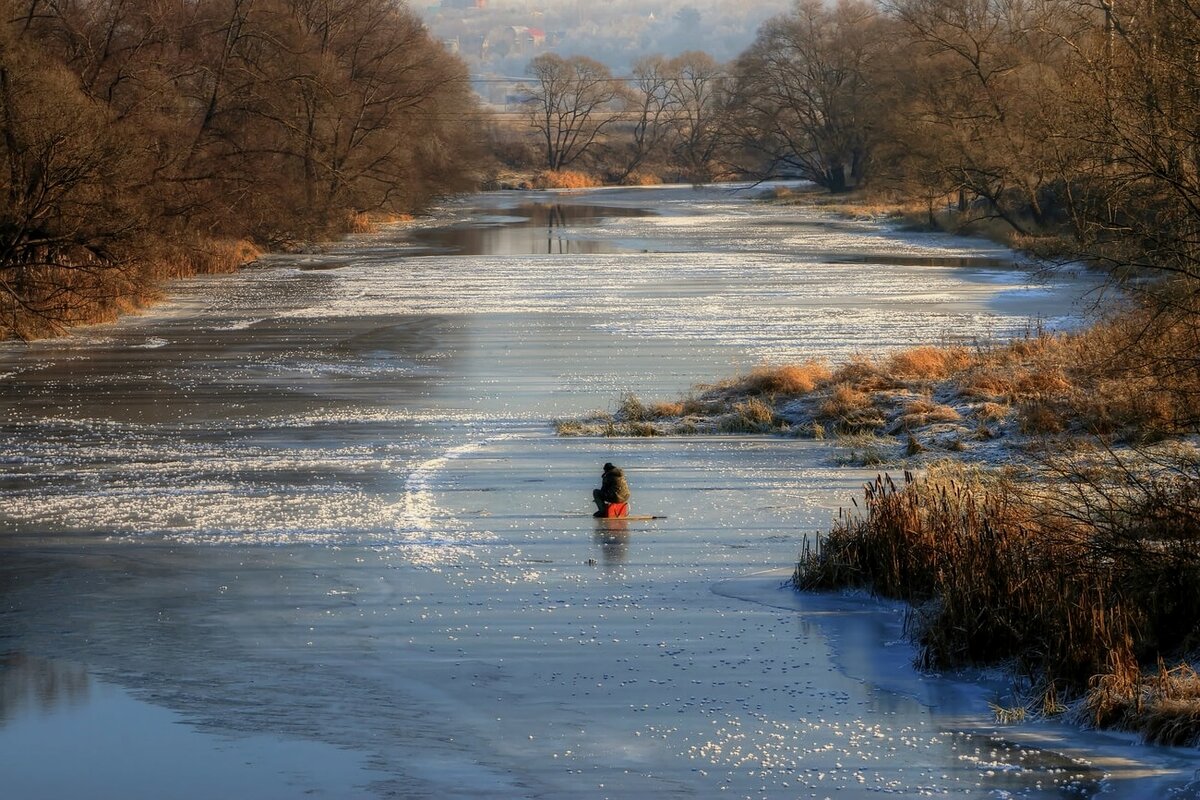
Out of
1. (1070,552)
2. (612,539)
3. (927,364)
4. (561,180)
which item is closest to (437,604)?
(612,539)

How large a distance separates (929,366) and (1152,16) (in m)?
9.41

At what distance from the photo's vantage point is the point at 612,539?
11.0m

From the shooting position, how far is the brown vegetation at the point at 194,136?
75.5ft

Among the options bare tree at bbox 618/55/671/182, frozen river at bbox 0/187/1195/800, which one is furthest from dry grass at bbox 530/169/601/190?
frozen river at bbox 0/187/1195/800

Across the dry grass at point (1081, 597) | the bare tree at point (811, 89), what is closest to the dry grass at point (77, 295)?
the dry grass at point (1081, 597)

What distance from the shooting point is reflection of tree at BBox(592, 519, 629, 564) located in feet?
34.4

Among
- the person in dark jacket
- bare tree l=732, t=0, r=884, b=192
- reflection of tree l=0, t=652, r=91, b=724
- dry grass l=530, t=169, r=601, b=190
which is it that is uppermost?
bare tree l=732, t=0, r=884, b=192

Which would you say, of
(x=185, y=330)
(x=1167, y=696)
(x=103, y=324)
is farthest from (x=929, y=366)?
(x=103, y=324)

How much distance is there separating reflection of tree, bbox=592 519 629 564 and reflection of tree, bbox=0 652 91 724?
151 inches

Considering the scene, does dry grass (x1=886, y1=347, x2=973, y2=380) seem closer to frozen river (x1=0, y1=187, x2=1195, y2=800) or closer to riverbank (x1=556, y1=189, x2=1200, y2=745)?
frozen river (x1=0, y1=187, x2=1195, y2=800)

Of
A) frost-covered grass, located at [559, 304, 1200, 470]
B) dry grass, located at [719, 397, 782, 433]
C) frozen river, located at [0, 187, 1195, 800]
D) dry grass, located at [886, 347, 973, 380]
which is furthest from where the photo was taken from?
dry grass, located at [886, 347, 973, 380]

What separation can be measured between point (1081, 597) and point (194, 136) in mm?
34034

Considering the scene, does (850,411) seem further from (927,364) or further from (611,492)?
(611,492)

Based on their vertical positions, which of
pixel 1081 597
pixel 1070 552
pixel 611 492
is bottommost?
pixel 611 492
